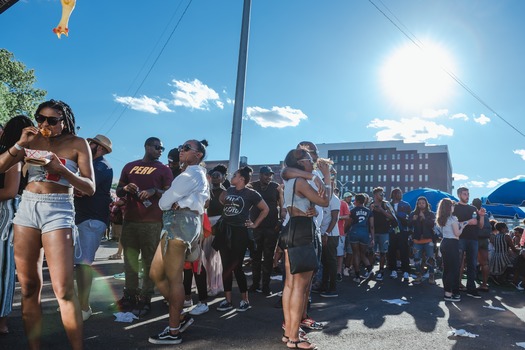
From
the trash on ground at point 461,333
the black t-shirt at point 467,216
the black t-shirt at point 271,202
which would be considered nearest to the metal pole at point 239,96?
the black t-shirt at point 271,202

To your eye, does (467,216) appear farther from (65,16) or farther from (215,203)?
(65,16)

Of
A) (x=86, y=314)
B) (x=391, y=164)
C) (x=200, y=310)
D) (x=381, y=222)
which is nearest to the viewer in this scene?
(x=86, y=314)

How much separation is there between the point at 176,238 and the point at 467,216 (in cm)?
580

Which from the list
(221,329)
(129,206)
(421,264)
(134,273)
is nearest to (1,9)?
(129,206)

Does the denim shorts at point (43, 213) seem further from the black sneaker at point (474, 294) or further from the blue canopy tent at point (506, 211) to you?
the blue canopy tent at point (506, 211)

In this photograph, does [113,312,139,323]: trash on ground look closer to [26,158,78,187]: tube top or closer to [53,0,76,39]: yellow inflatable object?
[26,158,78,187]: tube top

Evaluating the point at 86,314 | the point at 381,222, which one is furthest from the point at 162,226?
the point at 381,222

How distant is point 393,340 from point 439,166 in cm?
10918

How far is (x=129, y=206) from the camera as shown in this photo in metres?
4.70

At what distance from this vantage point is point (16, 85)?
34.0m

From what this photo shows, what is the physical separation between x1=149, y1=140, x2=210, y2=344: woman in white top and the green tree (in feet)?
117

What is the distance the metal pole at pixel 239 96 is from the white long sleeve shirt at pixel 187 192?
198 inches

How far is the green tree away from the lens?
3244 cm

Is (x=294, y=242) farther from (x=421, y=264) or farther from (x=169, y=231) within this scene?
(x=421, y=264)
